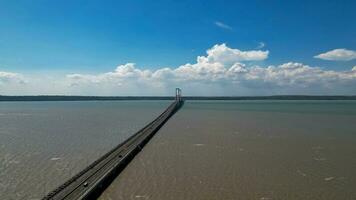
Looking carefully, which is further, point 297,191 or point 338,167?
point 338,167

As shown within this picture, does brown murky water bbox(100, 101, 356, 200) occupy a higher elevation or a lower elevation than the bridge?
lower

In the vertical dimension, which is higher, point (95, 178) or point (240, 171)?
point (95, 178)

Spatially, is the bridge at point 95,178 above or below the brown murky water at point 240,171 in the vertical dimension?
above

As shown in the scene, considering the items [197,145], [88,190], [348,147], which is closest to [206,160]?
[197,145]

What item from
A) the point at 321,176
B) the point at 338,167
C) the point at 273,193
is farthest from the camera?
the point at 338,167

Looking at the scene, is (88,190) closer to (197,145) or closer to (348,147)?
(197,145)

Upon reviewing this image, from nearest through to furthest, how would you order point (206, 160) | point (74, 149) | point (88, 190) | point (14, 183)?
point (88, 190) → point (14, 183) → point (206, 160) → point (74, 149)

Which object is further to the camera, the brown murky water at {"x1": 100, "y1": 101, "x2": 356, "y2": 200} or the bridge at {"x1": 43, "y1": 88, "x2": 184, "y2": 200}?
the brown murky water at {"x1": 100, "y1": 101, "x2": 356, "y2": 200}

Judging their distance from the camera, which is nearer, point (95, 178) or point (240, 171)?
point (95, 178)

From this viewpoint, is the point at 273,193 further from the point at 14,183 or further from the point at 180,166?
the point at 14,183

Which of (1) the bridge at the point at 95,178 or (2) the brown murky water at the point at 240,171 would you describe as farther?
(2) the brown murky water at the point at 240,171
